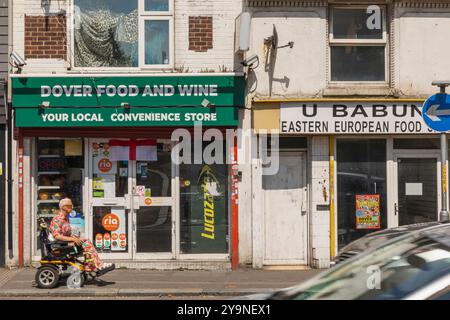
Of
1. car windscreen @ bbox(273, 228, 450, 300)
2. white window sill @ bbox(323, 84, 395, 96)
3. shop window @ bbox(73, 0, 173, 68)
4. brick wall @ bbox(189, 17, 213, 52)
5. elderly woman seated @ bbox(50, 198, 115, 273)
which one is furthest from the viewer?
shop window @ bbox(73, 0, 173, 68)

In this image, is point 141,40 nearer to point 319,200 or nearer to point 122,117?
point 122,117

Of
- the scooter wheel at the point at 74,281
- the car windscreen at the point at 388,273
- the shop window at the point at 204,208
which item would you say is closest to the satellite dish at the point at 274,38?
the shop window at the point at 204,208

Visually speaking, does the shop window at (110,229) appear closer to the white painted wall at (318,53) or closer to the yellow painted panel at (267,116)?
the yellow painted panel at (267,116)

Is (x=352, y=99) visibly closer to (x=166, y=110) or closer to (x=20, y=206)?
(x=166, y=110)

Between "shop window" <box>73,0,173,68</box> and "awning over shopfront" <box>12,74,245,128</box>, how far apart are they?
0.57 metres

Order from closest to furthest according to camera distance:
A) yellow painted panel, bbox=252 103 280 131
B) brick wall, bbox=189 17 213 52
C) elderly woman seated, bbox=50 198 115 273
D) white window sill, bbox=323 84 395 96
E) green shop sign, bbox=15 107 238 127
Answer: elderly woman seated, bbox=50 198 115 273 < green shop sign, bbox=15 107 238 127 < yellow painted panel, bbox=252 103 280 131 < white window sill, bbox=323 84 395 96 < brick wall, bbox=189 17 213 52

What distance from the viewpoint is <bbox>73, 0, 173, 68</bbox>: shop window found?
12.4 metres

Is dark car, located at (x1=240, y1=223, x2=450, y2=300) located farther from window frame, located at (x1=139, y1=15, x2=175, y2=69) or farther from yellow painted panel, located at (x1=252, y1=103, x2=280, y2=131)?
window frame, located at (x1=139, y1=15, x2=175, y2=69)

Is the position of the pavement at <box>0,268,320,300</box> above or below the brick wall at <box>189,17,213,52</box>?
below

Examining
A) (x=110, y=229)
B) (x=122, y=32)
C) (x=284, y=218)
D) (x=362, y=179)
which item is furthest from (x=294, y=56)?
(x=110, y=229)

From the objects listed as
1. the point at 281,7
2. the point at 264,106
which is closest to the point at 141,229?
the point at 264,106

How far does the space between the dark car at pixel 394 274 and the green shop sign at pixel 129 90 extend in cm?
779

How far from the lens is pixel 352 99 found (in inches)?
471

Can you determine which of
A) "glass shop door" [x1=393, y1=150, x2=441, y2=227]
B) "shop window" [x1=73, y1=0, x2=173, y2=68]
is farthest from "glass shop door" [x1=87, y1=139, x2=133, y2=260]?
"glass shop door" [x1=393, y1=150, x2=441, y2=227]
